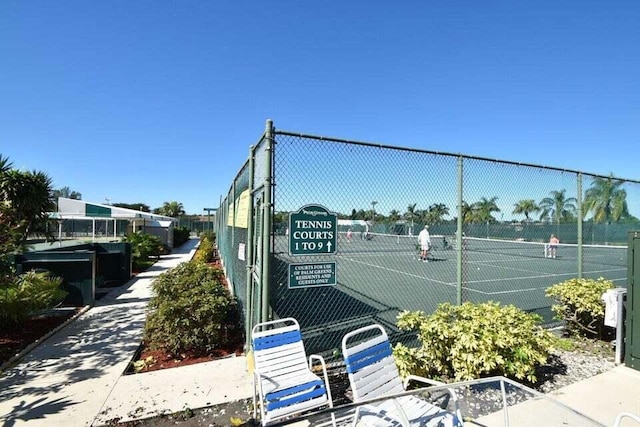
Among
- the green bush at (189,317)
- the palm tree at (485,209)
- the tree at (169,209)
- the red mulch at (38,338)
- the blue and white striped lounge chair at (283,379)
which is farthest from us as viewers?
the tree at (169,209)

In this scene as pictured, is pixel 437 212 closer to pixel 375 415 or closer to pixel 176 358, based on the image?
pixel 375 415

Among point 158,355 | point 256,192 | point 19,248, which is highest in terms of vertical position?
point 256,192

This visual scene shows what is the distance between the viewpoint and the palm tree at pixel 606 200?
25.2 ft

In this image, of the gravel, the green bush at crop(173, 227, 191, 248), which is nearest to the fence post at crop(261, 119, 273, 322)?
the gravel

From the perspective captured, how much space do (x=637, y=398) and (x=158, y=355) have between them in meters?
6.11

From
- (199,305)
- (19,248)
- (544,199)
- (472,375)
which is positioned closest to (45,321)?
(19,248)

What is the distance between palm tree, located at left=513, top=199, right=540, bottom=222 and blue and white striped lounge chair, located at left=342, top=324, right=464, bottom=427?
15.2 feet

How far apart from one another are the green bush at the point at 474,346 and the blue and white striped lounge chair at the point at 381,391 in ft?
2.25

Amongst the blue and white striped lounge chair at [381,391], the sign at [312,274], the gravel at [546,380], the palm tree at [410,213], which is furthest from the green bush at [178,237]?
the blue and white striped lounge chair at [381,391]

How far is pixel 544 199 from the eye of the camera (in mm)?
6520

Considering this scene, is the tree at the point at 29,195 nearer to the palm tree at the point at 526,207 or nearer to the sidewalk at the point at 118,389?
the sidewalk at the point at 118,389

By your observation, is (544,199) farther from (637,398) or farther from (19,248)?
(19,248)

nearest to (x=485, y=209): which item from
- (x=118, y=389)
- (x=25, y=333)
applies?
(x=118, y=389)

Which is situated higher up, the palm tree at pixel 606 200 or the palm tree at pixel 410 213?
the palm tree at pixel 606 200
